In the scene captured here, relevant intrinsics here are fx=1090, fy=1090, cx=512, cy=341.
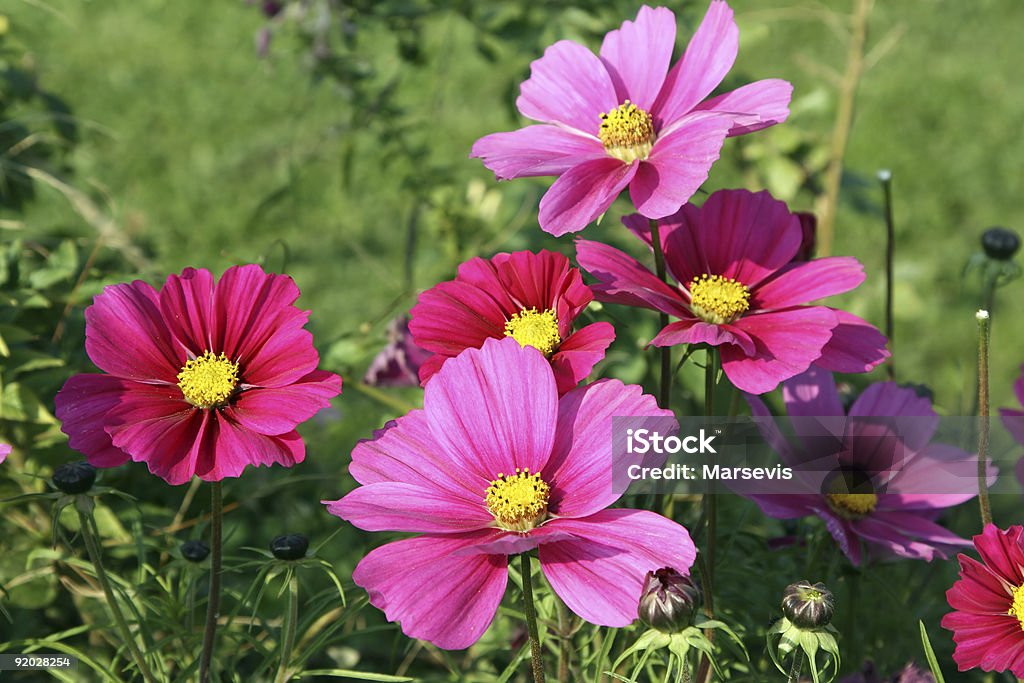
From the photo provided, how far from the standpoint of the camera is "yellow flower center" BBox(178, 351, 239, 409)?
28.5 inches

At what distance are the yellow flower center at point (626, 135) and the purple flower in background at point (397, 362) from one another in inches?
13.4

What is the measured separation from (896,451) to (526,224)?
695 millimetres

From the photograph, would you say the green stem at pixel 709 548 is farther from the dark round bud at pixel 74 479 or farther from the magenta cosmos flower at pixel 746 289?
the dark round bud at pixel 74 479

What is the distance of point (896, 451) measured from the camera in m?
0.85

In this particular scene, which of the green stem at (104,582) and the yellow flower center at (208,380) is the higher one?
the yellow flower center at (208,380)

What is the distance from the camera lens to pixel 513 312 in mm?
744

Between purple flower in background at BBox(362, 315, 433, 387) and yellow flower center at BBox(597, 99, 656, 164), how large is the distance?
13.4 inches

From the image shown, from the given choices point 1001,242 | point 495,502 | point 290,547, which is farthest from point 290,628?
point 1001,242

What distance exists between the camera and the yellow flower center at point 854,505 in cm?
81

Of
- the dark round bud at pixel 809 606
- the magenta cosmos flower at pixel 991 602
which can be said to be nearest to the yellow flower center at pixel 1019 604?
the magenta cosmos flower at pixel 991 602

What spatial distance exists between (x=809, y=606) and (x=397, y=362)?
0.54 meters

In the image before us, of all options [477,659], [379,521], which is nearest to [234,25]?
[477,659]

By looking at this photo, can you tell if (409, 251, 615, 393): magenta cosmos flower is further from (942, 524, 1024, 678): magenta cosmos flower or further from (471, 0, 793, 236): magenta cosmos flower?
(942, 524, 1024, 678): magenta cosmos flower

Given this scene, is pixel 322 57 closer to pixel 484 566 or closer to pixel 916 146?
pixel 484 566
